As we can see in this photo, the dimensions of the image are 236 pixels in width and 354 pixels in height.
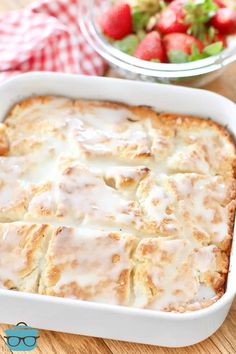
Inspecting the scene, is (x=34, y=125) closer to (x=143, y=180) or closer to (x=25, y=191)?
(x=25, y=191)

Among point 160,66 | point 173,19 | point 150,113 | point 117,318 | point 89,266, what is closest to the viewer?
point 117,318

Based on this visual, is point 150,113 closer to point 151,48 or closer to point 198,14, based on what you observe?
point 151,48

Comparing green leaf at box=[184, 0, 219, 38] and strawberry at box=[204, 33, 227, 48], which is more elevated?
green leaf at box=[184, 0, 219, 38]

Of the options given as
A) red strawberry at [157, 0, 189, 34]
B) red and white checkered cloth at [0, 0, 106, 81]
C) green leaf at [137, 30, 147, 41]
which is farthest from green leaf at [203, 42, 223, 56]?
red and white checkered cloth at [0, 0, 106, 81]

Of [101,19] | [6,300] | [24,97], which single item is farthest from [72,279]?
[101,19]

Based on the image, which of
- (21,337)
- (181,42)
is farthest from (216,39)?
(21,337)

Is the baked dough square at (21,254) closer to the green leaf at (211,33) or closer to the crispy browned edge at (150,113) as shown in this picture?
the crispy browned edge at (150,113)

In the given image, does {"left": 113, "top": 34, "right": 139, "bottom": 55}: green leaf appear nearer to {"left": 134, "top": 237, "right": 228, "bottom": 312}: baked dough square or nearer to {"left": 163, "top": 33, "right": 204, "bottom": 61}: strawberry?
{"left": 163, "top": 33, "right": 204, "bottom": 61}: strawberry
